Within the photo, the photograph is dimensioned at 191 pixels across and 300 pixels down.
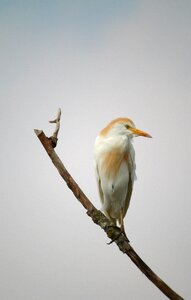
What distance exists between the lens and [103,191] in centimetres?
343

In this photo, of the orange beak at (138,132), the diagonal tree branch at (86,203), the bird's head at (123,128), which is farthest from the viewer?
the bird's head at (123,128)

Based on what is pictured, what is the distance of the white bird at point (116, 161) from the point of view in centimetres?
330

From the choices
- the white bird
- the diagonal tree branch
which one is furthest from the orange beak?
the diagonal tree branch

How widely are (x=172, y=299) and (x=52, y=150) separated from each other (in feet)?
3.84

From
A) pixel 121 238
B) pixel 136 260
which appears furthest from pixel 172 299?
pixel 121 238

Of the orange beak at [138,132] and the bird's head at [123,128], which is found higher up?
the bird's head at [123,128]

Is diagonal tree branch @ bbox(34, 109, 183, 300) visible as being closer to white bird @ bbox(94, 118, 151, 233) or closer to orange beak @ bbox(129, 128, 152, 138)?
white bird @ bbox(94, 118, 151, 233)

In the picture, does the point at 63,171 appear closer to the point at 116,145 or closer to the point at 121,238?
the point at 121,238

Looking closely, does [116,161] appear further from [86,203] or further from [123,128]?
[86,203]

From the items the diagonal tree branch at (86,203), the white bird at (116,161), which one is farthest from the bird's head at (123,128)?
the diagonal tree branch at (86,203)

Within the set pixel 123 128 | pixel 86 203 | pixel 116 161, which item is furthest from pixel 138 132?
pixel 86 203

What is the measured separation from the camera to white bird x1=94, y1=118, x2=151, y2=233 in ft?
10.8

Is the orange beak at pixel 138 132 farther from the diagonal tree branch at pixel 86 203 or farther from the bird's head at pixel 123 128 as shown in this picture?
the diagonal tree branch at pixel 86 203

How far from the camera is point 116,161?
333 centimetres
